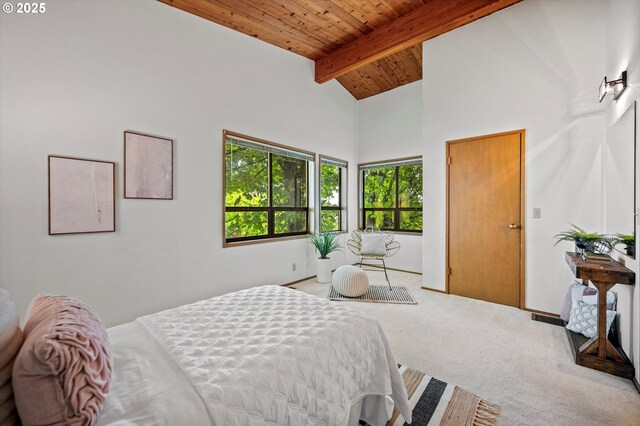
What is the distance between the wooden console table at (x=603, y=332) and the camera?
193 centimetres

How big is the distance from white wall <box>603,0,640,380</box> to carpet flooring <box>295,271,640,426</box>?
348 mm

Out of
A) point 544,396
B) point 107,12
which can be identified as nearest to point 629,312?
point 544,396

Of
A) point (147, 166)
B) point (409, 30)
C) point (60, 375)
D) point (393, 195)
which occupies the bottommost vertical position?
point (60, 375)

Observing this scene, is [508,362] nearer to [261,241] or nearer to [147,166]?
[261,241]

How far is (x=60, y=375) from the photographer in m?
0.71

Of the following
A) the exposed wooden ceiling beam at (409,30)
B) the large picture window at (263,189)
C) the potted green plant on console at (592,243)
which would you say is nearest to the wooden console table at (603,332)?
the potted green plant on console at (592,243)

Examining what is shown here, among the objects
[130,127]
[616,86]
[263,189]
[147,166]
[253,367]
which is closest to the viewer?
[253,367]

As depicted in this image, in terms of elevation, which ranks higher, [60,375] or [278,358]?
[60,375]

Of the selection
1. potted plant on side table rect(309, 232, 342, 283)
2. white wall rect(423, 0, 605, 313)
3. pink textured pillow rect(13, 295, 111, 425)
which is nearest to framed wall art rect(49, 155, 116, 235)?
pink textured pillow rect(13, 295, 111, 425)

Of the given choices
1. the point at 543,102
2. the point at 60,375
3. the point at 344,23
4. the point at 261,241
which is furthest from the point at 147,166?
the point at 543,102

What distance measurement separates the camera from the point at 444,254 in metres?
3.83

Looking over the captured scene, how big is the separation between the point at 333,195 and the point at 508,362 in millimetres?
3675

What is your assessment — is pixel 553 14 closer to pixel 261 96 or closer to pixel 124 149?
pixel 261 96

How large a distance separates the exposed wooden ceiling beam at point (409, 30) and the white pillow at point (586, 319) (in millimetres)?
3052
